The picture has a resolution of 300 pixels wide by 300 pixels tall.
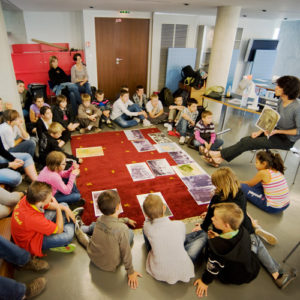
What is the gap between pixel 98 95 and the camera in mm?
5219

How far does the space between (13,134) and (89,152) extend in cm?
120

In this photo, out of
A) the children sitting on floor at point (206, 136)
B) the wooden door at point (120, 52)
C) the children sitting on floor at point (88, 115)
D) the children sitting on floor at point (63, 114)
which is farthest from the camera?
the wooden door at point (120, 52)

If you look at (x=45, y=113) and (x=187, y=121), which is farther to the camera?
(x=187, y=121)

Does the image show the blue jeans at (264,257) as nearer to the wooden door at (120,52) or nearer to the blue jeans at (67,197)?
the blue jeans at (67,197)

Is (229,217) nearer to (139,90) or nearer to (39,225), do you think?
(39,225)

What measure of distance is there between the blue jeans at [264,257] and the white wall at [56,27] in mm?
7071

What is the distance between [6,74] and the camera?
3602mm

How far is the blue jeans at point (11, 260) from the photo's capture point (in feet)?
4.90

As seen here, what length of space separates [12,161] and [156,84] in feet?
18.5

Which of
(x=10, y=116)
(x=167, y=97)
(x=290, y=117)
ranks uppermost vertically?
(x=290, y=117)

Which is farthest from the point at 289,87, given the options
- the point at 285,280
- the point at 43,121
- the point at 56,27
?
the point at 56,27

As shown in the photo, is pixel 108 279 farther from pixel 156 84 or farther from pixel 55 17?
pixel 55 17

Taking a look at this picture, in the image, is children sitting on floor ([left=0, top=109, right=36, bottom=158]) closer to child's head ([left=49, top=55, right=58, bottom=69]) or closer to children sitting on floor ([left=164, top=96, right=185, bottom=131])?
children sitting on floor ([left=164, top=96, right=185, bottom=131])

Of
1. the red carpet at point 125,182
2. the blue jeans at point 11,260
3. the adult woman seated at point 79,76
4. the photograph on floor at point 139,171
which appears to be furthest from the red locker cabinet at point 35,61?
the blue jeans at point 11,260
